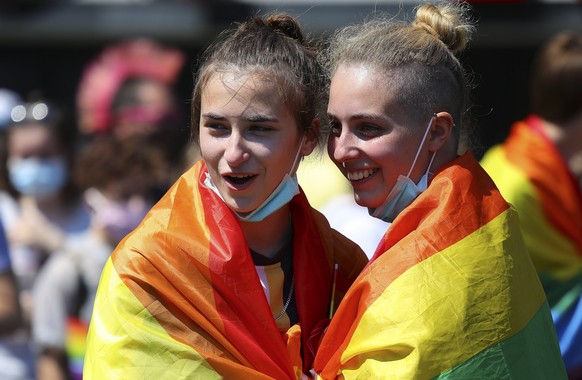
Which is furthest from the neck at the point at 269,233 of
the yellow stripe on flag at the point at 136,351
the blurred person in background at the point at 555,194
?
the blurred person in background at the point at 555,194

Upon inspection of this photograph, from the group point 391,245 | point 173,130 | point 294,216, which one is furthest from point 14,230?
point 391,245

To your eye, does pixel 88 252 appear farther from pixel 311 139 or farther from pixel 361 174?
pixel 361 174

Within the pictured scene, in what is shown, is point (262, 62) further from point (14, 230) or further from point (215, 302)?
point (14, 230)

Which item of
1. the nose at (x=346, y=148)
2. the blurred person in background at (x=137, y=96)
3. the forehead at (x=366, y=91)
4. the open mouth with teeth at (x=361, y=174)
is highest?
the forehead at (x=366, y=91)

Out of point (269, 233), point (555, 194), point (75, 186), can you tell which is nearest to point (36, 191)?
point (75, 186)

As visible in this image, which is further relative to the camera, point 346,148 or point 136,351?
point 346,148

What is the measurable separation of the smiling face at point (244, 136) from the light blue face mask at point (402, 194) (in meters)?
0.30

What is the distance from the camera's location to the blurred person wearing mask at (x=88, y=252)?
213 inches

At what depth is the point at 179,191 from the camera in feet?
10.3

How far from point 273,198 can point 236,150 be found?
8.1 inches

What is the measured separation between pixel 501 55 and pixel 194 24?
2061mm

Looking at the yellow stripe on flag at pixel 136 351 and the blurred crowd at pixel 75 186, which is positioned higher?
the yellow stripe on flag at pixel 136 351

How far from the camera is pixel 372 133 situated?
3.12 metres

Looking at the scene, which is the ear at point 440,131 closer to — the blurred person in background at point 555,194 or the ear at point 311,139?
the ear at point 311,139
